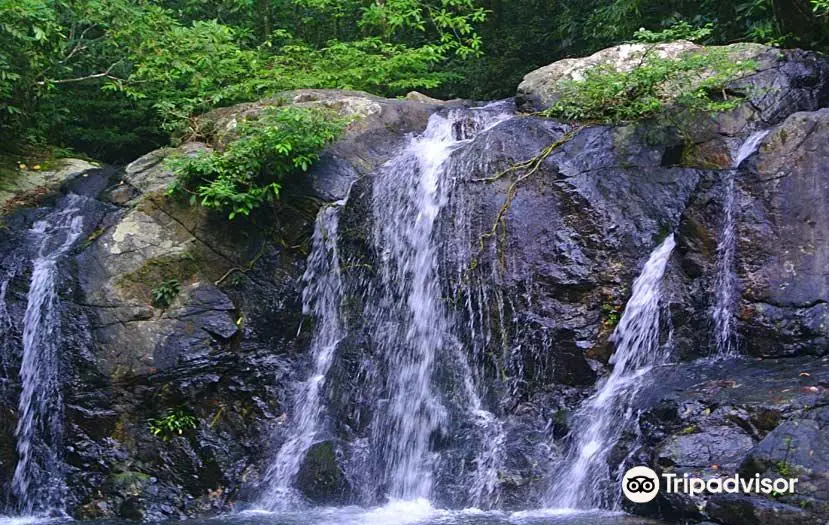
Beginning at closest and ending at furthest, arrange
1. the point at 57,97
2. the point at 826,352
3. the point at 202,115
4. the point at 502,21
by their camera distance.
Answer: the point at 826,352
the point at 202,115
the point at 57,97
the point at 502,21

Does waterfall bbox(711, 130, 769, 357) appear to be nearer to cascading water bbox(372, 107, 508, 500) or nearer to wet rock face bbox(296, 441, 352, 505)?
cascading water bbox(372, 107, 508, 500)

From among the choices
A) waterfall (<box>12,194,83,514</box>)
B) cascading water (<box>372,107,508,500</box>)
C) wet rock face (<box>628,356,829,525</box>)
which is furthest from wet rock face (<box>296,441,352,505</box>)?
wet rock face (<box>628,356,829,525</box>)

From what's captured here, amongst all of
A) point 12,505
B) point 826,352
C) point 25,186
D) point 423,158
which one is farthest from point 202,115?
point 826,352

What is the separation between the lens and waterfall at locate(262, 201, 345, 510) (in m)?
7.37

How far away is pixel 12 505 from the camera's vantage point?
24.4ft

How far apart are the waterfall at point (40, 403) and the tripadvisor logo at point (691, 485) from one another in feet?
16.4

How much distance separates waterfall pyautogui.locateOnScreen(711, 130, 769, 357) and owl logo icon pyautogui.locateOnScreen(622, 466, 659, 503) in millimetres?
1491

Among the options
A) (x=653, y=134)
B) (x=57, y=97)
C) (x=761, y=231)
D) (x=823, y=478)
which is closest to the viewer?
(x=823, y=478)

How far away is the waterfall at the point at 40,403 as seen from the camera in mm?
7480

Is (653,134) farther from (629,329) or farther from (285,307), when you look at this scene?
(285,307)

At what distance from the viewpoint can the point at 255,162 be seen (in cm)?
855

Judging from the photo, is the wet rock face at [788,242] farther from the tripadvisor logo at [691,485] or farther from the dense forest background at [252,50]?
the dense forest background at [252,50]

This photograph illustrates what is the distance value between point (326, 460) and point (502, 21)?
9514mm

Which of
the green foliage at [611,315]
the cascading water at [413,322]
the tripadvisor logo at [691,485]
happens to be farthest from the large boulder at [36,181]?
the tripadvisor logo at [691,485]
